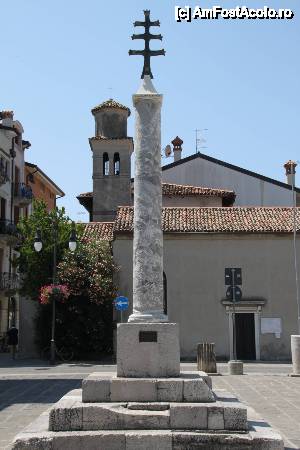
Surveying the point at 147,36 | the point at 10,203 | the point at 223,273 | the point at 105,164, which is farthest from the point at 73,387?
the point at 105,164

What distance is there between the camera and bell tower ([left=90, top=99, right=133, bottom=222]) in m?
40.7

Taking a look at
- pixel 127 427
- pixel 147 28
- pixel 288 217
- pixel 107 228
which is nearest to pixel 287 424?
pixel 127 427

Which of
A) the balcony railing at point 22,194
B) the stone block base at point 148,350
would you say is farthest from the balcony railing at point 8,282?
the stone block base at point 148,350

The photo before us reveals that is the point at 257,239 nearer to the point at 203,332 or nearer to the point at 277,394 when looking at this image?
the point at 203,332

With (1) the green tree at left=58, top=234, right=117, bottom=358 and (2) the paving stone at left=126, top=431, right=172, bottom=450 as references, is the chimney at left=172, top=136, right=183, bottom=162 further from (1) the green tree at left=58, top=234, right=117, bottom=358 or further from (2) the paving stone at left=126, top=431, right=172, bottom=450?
(2) the paving stone at left=126, top=431, right=172, bottom=450

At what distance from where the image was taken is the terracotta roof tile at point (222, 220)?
2791 centimetres

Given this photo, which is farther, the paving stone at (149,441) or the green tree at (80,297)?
the green tree at (80,297)

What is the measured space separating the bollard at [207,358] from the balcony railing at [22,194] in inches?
923

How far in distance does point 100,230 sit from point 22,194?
34.3 feet

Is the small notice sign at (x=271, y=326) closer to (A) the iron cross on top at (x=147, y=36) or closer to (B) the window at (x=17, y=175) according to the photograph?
(A) the iron cross on top at (x=147, y=36)

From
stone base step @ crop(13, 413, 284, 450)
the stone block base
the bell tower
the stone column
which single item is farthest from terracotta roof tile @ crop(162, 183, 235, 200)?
stone base step @ crop(13, 413, 284, 450)

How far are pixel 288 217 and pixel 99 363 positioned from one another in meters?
11.3

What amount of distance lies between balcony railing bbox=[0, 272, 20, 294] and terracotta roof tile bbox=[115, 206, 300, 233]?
9.84m

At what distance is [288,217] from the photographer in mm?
29344
